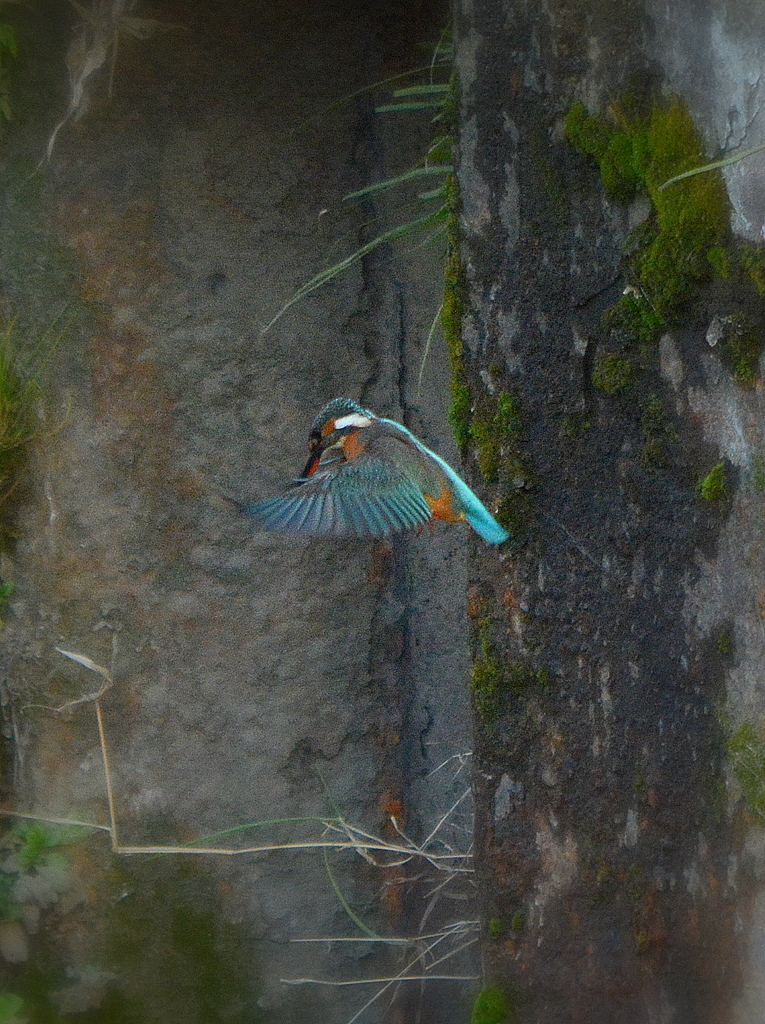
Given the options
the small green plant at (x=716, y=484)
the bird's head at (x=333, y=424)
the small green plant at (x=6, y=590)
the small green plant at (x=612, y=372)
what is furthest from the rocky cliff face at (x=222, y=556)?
the small green plant at (x=716, y=484)

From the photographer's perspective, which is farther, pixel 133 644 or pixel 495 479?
pixel 133 644

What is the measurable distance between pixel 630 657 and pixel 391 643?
79cm

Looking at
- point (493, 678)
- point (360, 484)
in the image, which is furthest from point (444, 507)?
point (493, 678)

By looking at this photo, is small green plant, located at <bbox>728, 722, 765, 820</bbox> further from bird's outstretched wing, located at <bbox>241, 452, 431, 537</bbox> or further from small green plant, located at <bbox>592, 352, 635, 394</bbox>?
bird's outstretched wing, located at <bbox>241, 452, 431, 537</bbox>

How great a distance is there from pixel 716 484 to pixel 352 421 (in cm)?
91

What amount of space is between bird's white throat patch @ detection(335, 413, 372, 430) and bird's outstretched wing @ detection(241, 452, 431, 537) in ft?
0.28

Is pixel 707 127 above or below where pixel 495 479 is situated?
above

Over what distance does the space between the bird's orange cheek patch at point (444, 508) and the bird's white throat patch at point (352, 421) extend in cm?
23

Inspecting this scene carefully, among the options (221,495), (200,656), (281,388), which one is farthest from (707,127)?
(200,656)

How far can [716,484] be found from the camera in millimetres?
1751

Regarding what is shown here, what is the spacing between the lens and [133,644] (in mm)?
2512

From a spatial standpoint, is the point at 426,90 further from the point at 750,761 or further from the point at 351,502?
the point at 750,761

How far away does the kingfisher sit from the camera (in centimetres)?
225

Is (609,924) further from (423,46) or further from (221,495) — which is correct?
(423,46)
